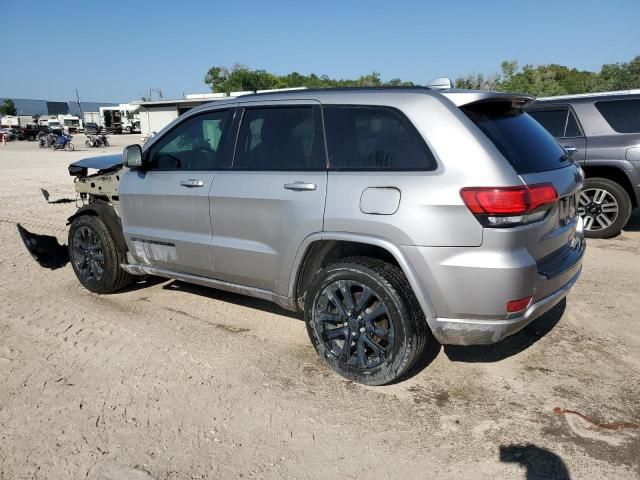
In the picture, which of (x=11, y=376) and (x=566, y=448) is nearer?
(x=566, y=448)

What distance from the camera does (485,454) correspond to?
2639mm

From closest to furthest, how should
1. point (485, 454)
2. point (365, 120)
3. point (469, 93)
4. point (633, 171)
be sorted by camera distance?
point (485, 454), point (469, 93), point (365, 120), point (633, 171)

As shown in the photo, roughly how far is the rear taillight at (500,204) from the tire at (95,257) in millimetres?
3534

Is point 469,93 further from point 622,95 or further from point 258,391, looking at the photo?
point 622,95

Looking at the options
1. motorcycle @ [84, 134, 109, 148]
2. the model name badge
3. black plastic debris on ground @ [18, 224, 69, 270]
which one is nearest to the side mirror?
the model name badge

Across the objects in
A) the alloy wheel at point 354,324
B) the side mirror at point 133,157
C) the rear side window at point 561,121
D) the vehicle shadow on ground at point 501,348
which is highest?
the rear side window at point 561,121

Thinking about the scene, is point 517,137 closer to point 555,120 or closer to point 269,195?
point 269,195

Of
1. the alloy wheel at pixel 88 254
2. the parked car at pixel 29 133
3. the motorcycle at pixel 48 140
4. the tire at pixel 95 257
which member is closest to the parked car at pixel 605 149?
the tire at pixel 95 257

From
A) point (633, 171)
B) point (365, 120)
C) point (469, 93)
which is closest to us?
point (469, 93)

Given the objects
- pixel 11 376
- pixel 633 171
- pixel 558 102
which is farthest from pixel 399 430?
pixel 558 102

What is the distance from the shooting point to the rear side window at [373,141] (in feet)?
9.87

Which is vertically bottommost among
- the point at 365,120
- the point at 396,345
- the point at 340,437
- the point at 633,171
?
the point at 340,437

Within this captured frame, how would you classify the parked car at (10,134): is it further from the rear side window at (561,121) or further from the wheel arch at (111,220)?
the rear side window at (561,121)

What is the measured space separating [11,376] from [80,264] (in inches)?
73.9
